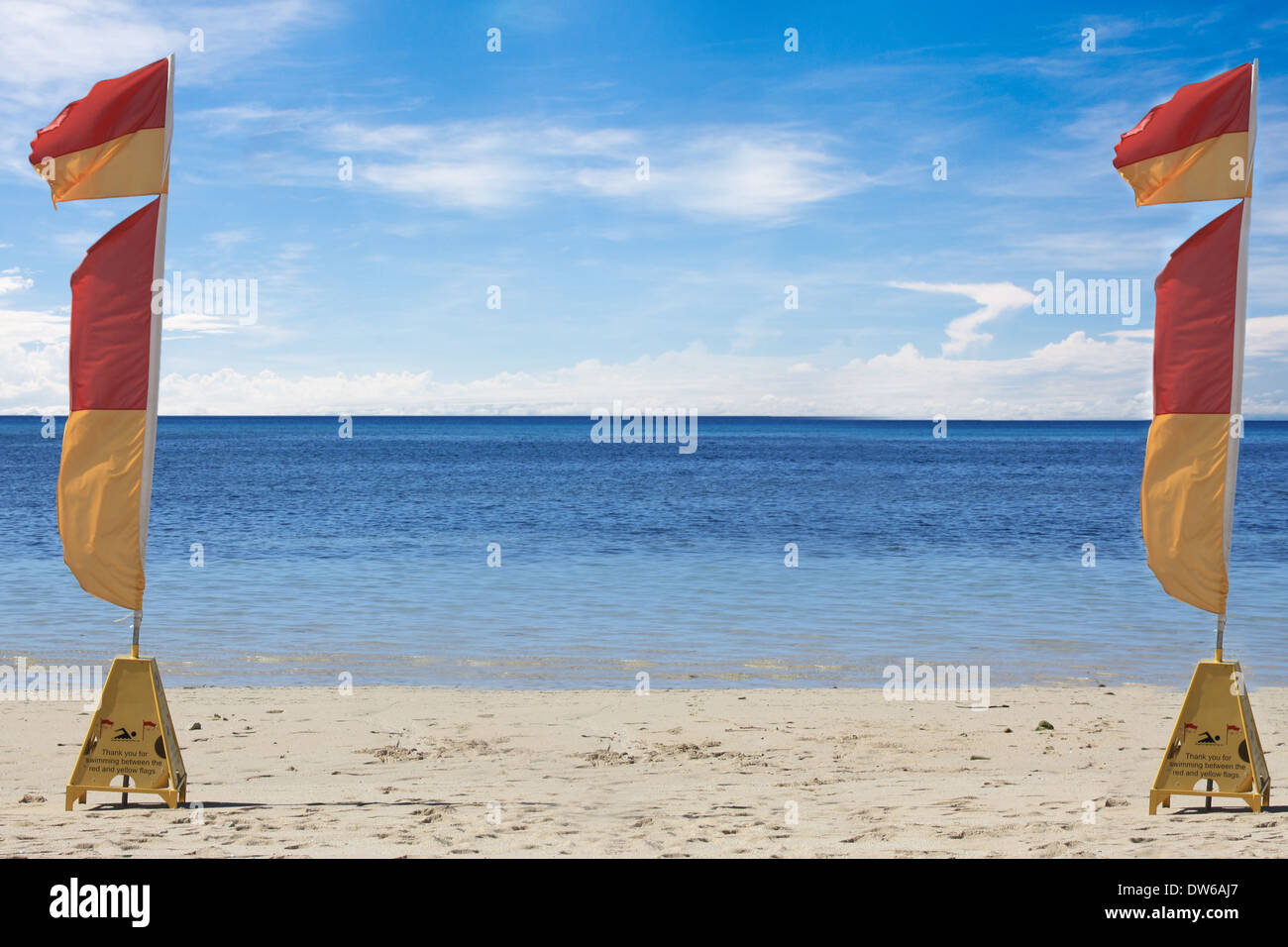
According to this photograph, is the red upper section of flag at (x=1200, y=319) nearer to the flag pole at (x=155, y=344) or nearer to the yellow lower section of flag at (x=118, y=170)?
the flag pole at (x=155, y=344)

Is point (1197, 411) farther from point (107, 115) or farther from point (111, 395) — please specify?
point (107, 115)

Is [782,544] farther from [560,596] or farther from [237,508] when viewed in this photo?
[237,508]

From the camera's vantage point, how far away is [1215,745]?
23.4ft

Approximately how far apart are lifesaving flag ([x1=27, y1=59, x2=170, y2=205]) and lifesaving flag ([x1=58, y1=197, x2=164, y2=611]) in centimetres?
29

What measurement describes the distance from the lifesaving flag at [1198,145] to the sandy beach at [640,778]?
452cm

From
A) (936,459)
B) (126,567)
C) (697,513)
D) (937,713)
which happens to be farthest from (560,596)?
(936,459)

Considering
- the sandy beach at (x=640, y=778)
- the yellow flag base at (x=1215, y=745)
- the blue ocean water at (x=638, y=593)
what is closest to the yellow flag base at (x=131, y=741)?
the sandy beach at (x=640, y=778)

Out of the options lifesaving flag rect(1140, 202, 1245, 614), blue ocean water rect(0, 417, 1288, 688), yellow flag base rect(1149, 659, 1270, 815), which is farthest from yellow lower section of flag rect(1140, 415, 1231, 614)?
blue ocean water rect(0, 417, 1288, 688)

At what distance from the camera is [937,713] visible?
11.1 m

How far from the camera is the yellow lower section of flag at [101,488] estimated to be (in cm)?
704

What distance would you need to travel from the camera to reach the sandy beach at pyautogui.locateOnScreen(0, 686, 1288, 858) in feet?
21.3

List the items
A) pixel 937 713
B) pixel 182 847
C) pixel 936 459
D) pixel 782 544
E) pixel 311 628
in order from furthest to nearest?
pixel 936 459
pixel 782 544
pixel 311 628
pixel 937 713
pixel 182 847

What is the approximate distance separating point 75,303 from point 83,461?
1142mm

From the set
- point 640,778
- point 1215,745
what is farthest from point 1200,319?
point 640,778
